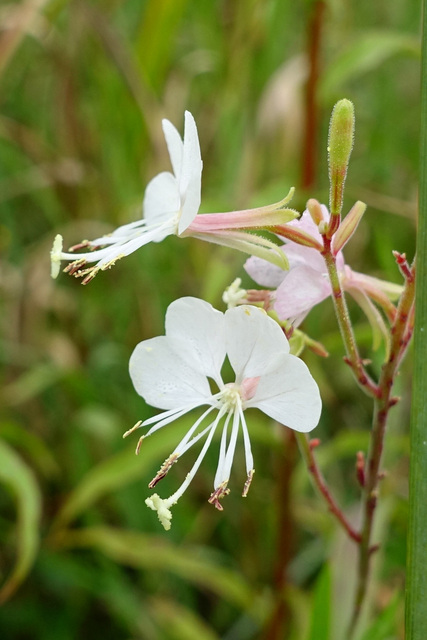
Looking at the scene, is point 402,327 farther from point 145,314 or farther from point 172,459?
point 145,314

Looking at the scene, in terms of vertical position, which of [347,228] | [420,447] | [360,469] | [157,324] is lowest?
[157,324]

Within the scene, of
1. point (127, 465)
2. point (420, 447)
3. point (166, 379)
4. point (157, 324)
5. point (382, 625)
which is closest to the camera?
point (420, 447)

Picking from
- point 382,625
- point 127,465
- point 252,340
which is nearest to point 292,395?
point 252,340

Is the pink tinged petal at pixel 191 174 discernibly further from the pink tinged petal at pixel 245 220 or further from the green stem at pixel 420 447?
the green stem at pixel 420 447

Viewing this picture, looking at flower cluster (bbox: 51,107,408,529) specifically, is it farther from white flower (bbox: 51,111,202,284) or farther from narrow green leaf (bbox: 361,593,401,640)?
narrow green leaf (bbox: 361,593,401,640)

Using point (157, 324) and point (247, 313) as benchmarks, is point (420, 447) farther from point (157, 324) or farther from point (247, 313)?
point (157, 324)

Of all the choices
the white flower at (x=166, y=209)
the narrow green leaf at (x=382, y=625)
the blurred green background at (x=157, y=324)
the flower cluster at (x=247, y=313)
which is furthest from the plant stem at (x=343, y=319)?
the blurred green background at (x=157, y=324)

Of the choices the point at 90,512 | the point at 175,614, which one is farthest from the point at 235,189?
the point at 175,614
